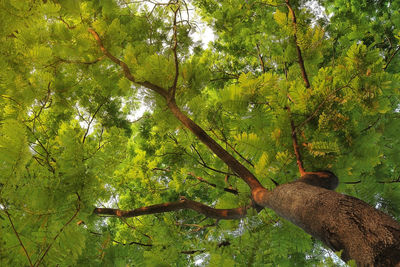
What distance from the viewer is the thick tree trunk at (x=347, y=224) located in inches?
31.4

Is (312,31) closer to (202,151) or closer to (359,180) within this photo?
(359,180)

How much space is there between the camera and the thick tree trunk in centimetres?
80

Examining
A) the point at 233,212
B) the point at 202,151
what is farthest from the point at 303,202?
the point at 202,151

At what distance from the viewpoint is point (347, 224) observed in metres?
0.94

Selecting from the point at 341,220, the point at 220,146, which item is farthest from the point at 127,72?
the point at 341,220

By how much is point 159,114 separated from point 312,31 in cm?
167

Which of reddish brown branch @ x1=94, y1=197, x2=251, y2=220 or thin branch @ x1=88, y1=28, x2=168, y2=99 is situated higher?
thin branch @ x1=88, y1=28, x2=168, y2=99

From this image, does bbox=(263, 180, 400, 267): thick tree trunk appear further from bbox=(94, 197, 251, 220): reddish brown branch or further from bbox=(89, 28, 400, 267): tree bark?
bbox=(94, 197, 251, 220): reddish brown branch

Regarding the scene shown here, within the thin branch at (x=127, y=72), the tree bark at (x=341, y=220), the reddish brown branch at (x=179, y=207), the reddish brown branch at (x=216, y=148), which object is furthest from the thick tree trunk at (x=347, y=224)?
the thin branch at (x=127, y=72)

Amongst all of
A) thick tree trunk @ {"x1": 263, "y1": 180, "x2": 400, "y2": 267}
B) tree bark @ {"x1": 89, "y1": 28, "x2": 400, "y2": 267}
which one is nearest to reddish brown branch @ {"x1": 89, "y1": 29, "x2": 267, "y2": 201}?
tree bark @ {"x1": 89, "y1": 28, "x2": 400, "y2": 267}

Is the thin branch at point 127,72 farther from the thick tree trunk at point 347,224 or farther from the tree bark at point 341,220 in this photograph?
the thick tree trunk at point 347,224

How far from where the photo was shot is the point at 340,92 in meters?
1.73

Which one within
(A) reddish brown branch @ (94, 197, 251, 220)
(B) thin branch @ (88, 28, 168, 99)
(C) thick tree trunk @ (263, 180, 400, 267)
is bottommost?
(C) thick tree trunk @ (263, 180, 400, 267)

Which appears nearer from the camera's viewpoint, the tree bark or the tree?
the tree bark
